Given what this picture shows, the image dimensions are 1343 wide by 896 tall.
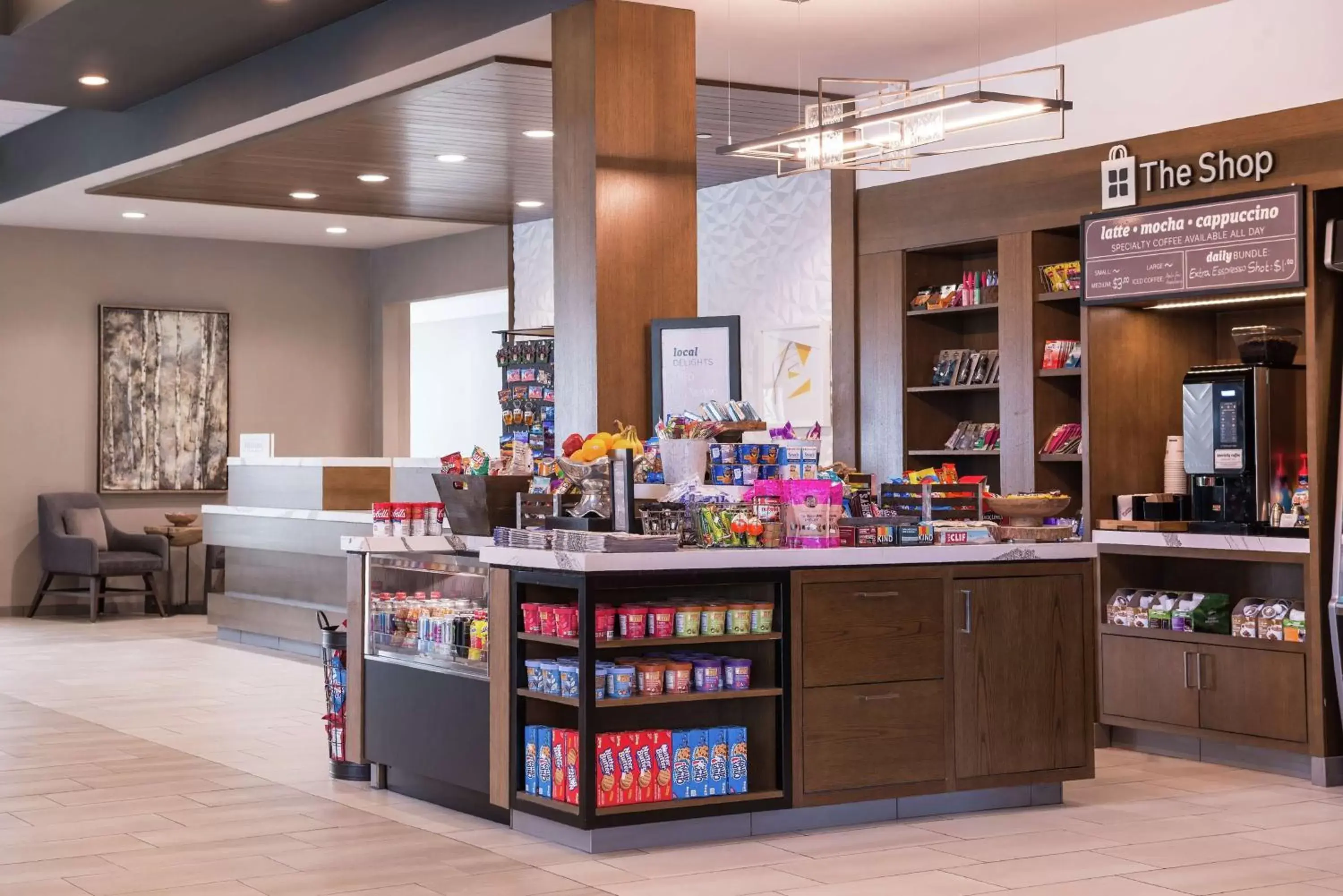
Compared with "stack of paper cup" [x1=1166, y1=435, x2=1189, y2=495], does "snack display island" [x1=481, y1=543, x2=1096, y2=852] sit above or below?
below

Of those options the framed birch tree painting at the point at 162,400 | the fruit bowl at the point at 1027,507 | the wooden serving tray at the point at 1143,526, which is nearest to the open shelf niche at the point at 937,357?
the wooden serving tray at the point at 1143,526

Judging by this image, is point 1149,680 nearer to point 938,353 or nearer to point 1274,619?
point 1274,619

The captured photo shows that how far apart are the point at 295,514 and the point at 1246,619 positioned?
655cm

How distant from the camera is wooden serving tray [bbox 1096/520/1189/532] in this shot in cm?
689

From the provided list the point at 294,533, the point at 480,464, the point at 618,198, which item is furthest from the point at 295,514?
the point at 480,464

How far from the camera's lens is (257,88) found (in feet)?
28.8

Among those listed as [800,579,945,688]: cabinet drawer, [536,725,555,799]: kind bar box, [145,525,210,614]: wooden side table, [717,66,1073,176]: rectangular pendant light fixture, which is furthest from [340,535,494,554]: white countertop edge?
[145,525,210,614]: wooden side table

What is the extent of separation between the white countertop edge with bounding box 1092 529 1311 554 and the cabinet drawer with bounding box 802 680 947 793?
5.63ft

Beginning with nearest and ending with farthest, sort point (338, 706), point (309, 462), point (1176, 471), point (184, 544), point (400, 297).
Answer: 1. point (338, 706)
2. point (1176, 471)
3. point (309, 462)
4. point (184, 544)
5. point (400, 297)

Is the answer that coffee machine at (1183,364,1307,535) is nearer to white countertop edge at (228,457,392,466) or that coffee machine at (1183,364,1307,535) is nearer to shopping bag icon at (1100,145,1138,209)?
shopping bag icon at (1100,145,1138,209)

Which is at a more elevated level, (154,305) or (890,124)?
(154,305)

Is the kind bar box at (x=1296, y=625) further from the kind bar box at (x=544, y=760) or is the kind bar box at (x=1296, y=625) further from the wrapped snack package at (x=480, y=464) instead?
the wrapped snack package at (x=480, y=464)

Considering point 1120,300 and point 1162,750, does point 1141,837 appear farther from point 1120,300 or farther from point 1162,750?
Answer: point 1120,300

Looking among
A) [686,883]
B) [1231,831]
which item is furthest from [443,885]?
[1231,831]
